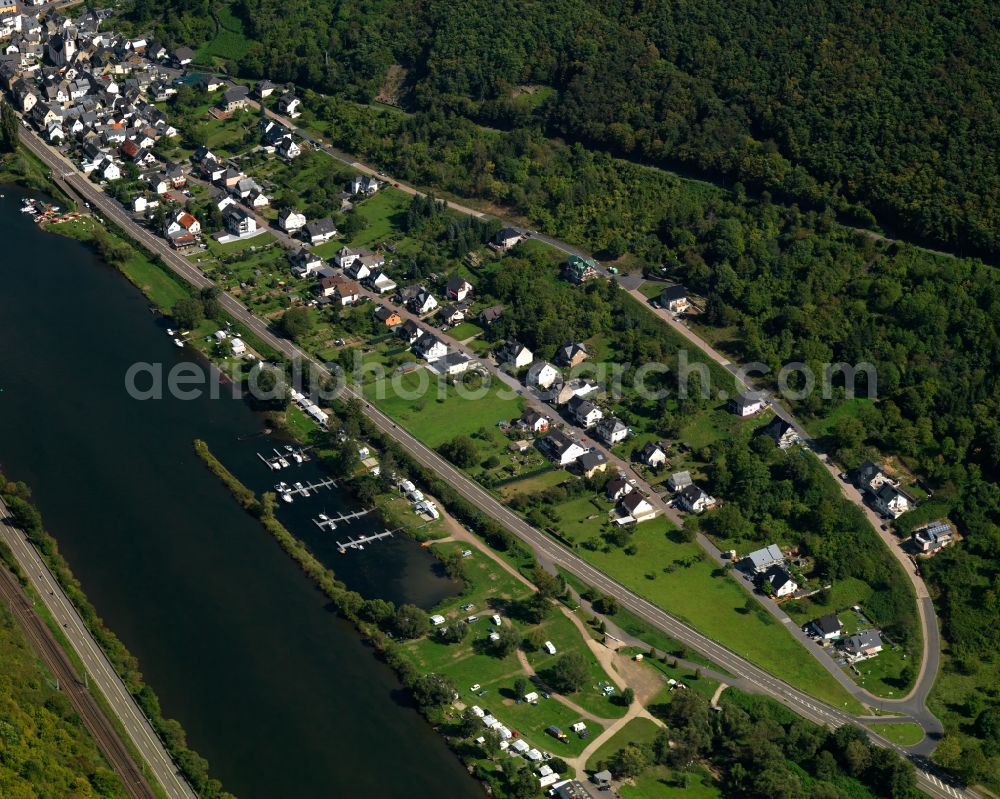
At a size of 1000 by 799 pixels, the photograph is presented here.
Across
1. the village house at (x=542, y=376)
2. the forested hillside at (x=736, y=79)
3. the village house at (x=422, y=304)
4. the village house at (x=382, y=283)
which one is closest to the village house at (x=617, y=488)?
the village house at (x=542, y=376)

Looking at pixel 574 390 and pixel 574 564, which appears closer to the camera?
pixel 574 564

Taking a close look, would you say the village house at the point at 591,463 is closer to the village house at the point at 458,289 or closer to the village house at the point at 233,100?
the village house at the point at 458,289

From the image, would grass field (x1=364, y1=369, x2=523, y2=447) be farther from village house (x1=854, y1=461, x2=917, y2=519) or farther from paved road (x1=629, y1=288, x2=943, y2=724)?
village house (x1=854, y1=461, x2=917, y2=519)

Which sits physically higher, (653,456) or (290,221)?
(290,221)

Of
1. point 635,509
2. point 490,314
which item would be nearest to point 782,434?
point 635,509

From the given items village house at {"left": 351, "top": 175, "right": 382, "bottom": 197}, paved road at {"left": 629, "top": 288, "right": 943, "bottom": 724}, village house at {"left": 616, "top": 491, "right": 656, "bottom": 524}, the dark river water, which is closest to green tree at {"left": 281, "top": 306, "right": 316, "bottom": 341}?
the dark river water

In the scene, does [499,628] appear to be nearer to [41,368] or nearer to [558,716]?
[558,716]

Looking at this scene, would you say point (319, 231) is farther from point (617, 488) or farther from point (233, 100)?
point (617, 488)

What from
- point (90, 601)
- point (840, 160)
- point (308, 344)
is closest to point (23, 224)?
point (308, 344)
